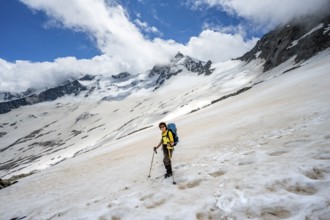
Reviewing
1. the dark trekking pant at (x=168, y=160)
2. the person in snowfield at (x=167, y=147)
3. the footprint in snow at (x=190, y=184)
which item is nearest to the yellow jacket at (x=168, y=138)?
the person in snowfield at (x=167, y=147)

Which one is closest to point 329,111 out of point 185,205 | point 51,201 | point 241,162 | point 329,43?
point 241,162

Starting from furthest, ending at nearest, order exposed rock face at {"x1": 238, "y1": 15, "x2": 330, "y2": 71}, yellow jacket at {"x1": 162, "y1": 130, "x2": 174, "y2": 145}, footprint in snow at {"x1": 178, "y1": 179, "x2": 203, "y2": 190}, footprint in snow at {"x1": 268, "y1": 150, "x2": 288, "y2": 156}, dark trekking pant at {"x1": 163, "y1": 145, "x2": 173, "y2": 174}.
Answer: exposed rock face at {"x1": 238, "y1": 15, "x2": 330, "y2": 71} → yellow jacket at {"x1": 162, "y1": 130, "x2": 174, "y2": 145} → dark trekking pant at {"x1": 163, "y1": 145, "x2": 173, "y2": 174} → footprint in snow at {"x1": 268, "y1": 150, "x2": 288, "y2": 156} → footprint in snow at {"x1": 178, "y1": 179, "x2": 203, "y2": 190}

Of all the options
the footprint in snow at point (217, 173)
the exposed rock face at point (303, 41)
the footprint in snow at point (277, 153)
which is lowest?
the footprint in snow at point (277, 153)

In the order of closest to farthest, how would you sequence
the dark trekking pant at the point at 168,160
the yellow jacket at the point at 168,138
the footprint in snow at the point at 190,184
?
1. the footprint in snow at the point at 190,184
2. the dark trekking pant at the point at 168,160
3. the yellow jacket at the point at 168,138

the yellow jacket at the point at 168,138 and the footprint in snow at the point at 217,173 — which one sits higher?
the yellow jacket at the point at 168,138

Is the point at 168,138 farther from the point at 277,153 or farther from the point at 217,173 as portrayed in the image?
the point at 277,153

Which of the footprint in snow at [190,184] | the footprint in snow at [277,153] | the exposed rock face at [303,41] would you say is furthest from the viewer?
the exposed rock face at [303,41]

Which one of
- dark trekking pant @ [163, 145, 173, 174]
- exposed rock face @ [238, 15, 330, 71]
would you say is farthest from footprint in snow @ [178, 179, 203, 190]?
exposed rock face @ [238, 15, 330, 71]

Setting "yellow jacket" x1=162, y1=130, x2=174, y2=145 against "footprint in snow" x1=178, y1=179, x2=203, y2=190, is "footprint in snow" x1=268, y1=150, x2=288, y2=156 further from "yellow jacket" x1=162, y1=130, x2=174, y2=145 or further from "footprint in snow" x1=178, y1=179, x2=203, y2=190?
"yellow jacket" x1=162, y1=130, x2=174, y2=145

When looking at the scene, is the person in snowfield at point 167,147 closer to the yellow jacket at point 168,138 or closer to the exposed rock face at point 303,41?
the yellow jacket at point 168,138

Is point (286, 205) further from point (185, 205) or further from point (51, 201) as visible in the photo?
point (51, 201)

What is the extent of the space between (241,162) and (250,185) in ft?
8.88

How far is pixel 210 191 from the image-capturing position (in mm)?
8945

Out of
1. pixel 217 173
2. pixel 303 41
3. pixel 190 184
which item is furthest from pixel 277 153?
pixel 303 41
